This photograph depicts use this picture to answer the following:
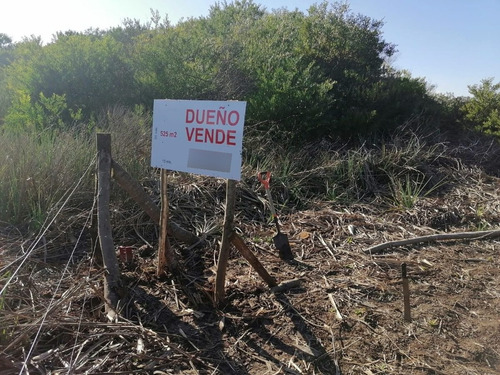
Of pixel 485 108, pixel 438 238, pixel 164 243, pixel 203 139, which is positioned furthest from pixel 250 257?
pixel 485 108

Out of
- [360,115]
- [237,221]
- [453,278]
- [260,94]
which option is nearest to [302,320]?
[453,278]

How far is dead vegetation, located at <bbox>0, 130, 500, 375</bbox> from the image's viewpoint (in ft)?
9.36

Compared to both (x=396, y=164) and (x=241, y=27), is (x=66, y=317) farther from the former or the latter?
(x=241, y=27)

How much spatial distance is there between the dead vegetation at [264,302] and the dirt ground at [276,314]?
0.04ft

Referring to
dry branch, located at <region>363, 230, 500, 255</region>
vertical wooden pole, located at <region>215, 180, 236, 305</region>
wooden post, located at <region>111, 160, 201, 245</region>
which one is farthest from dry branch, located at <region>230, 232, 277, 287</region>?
dry branch, located at <region>363, 230, 500, 255</region>

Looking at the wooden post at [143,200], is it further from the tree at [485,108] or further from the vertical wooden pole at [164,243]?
the tree at [485,108]

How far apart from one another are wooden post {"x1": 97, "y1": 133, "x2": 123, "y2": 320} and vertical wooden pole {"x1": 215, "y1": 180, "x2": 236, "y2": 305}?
2.51ft

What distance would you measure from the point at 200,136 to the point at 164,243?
106cm

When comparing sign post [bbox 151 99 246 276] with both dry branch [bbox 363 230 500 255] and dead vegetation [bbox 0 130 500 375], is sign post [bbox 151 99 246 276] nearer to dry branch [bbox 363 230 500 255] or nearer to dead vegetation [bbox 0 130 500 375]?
dead vegetation [bbox 0 130 500 375]

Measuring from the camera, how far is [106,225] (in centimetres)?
351

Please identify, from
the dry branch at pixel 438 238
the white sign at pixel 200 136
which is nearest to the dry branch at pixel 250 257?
the white sign at pixel 200 136

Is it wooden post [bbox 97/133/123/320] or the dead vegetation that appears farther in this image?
wooden post [bbox 97/133/123/320]

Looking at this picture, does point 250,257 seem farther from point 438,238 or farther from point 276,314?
point 438,238

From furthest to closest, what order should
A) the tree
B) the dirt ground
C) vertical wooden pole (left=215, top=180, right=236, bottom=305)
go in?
the tree
vertical wooden pole (left=215, top=180, right=236, bottom=305)
the dirt ground
